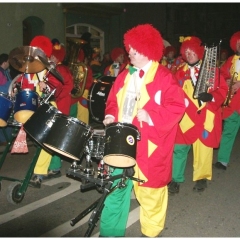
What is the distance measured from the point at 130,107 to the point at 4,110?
1.69m

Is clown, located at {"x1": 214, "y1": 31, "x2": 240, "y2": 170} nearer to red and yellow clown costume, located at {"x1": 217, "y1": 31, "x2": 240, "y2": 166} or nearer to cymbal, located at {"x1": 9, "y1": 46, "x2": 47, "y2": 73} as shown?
red and yellow clown costume, located at {"x1": 217, "y1": 31, "x2": 240, "y2": 166}

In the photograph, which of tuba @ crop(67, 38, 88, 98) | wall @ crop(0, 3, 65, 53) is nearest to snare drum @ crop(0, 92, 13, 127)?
tuba @ crop(67, 38, 88, 98)

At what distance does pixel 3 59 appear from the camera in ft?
25.6

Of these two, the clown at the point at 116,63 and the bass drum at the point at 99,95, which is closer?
the bass drum at the point at 99,95

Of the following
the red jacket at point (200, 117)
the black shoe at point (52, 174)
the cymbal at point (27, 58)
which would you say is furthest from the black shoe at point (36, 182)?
the red jacket at point (200, 117)

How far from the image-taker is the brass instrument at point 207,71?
4.62 m

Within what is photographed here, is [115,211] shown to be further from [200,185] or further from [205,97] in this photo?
[200,185]

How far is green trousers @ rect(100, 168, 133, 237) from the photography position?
342cm

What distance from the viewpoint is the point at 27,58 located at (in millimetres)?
4672

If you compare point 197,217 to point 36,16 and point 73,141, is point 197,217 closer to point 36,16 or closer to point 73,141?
point 73,141

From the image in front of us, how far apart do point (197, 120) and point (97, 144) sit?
205 cm

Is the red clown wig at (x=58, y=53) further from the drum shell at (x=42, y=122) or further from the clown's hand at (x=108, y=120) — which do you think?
the clown's hand at (x=108, y=120)

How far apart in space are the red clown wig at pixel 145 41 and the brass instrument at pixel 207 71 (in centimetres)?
143

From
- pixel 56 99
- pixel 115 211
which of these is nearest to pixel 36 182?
pixel 56 99
